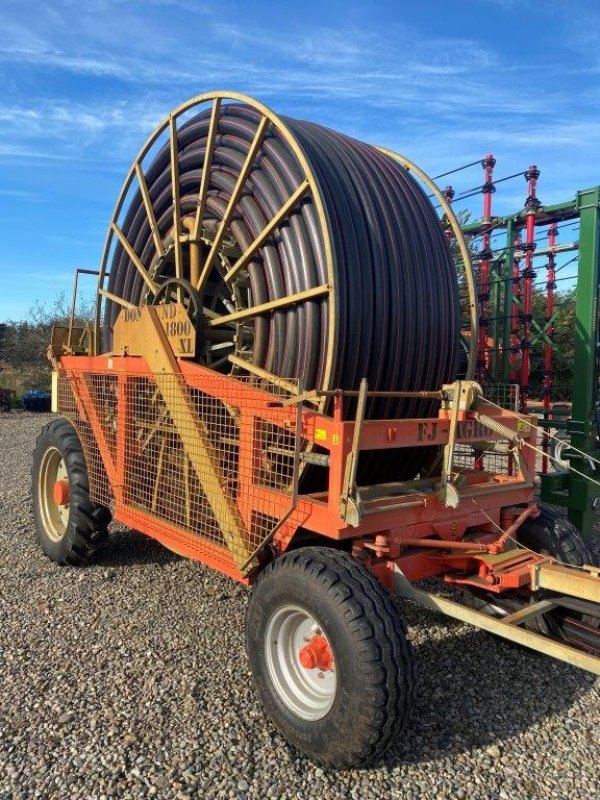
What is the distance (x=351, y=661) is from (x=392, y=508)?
800 millimetres

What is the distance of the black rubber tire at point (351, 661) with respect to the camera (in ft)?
9.04

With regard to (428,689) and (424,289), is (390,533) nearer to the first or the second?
(428,689)

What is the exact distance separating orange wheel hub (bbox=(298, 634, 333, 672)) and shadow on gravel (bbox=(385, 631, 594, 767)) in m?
0.49

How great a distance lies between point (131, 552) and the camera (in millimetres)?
5863

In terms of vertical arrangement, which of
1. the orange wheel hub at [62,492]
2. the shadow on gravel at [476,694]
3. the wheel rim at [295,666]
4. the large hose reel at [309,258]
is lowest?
the shadow on gravel at [476,694]

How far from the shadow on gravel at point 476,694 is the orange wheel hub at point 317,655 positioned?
1.62 feet

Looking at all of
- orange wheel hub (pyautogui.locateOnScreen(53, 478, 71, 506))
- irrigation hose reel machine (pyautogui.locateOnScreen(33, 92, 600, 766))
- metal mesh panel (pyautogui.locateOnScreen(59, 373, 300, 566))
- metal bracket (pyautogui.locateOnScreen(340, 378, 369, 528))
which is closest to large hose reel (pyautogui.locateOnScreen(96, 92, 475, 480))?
irrigation hose reel machine (pyautogui.locateOnScreen(33, 92, 600, 766))

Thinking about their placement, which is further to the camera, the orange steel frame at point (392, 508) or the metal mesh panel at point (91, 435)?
the metal mesh panel at point (91, 435)

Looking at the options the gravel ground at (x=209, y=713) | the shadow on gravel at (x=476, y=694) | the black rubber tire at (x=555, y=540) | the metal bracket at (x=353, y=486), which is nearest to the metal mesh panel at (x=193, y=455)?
the metal bracket at (x=353, y=486)

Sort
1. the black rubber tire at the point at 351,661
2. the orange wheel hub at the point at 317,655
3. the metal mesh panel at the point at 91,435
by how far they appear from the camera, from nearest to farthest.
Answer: the black rubber tire at the point at 351,661 < the orange wheel hub at the point at 317,655 < the metal mesh panel at the point at 91,435

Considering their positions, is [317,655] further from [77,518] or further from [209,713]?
[77,518]

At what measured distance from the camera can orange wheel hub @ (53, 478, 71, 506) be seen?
555 cm

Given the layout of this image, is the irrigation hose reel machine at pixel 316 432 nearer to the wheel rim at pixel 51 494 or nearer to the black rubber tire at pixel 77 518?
the black rubber tire at pixel 77 518

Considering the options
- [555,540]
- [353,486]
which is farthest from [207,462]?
[555,540]
